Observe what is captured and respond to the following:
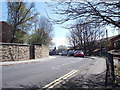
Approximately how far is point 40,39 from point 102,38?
21.2 m

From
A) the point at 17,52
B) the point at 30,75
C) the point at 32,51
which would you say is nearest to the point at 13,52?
the point at 17,52

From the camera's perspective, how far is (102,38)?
51.9 meters

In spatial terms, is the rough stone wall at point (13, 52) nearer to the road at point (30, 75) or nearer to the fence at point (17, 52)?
the fence at point (17, 52)

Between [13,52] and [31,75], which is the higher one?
[13,52]

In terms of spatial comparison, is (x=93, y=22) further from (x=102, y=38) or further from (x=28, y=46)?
(x=102, y=38)

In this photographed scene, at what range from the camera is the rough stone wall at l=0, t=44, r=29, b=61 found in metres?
18.9

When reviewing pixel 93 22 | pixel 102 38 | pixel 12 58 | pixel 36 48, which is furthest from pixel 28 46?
pixel 102 38

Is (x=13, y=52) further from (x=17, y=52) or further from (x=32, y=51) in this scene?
(x=32, y=51)

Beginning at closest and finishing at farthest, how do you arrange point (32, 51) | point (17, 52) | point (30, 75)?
1. point (30, 75)
2. point (17, 52)
3. point (32, 51)

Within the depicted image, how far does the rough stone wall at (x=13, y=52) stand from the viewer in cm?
1886

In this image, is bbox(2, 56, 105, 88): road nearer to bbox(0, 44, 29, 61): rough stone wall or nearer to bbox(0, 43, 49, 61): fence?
bbox(0, 44, 29, 61): rough stone wall

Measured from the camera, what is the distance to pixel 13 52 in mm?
20500

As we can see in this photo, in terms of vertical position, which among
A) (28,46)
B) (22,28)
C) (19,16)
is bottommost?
(28,46)

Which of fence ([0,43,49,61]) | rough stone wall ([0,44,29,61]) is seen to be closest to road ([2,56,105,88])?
rough stone wall ([0,44,29,61])
